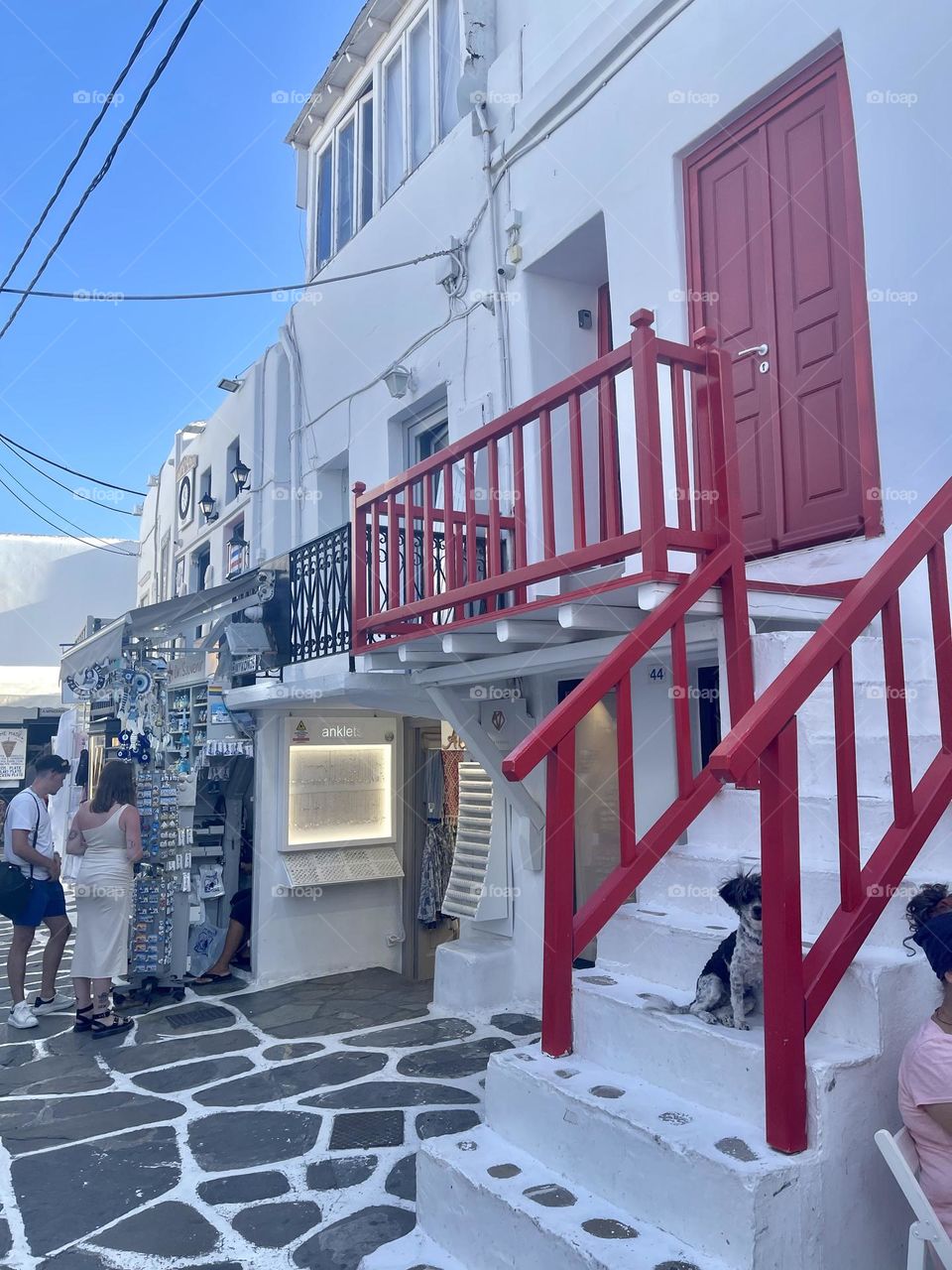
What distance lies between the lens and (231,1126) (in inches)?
191

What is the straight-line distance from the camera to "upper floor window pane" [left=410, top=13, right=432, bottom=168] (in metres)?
8.36

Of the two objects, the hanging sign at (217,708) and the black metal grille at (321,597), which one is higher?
the black metal grille at (321,597)

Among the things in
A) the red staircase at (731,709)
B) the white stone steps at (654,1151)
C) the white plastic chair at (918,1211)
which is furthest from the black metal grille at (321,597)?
the white plastic chair at (918,1211)

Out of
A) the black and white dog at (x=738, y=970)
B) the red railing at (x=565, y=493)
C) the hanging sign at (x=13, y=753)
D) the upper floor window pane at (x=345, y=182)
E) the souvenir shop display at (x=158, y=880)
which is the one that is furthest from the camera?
the hanging sign at (x=13, y=753)

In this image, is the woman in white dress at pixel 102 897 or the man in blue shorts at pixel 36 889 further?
the man in blue shorts at pixel 36 889

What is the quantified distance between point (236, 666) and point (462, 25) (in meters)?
5.67

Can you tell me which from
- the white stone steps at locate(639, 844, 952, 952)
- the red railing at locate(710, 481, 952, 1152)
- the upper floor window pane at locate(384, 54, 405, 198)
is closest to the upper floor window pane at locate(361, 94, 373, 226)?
the upper floor window pane at locate(384, 54, 405, 198)

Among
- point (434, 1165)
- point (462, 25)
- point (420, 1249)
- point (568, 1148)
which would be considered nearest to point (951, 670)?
point (568, 1148)

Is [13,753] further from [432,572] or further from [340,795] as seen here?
[432,572]

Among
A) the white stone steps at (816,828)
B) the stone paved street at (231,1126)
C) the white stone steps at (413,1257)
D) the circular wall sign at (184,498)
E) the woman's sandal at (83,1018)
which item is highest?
the circular wall sign at (184,498)

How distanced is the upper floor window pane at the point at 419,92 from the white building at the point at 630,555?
3 cm

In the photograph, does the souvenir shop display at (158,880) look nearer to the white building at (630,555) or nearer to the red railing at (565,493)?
the white building at (630,555)

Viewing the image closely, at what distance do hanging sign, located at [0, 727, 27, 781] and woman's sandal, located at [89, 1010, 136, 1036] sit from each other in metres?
13.9

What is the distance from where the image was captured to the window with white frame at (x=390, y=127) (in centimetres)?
808
